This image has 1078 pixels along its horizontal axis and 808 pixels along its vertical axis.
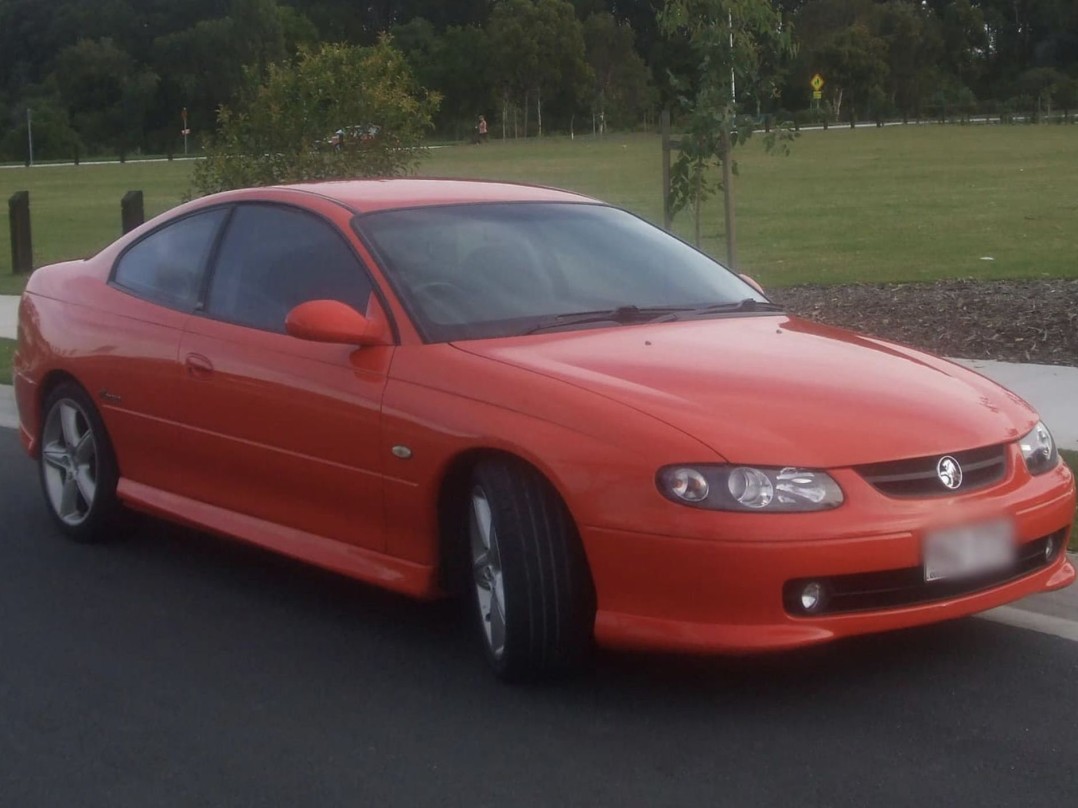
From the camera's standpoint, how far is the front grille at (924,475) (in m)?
4.37

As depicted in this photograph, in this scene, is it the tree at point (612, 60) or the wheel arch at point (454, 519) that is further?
the tree at point (612, 60)

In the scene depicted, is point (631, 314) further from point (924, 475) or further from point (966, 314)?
point (966, 314)

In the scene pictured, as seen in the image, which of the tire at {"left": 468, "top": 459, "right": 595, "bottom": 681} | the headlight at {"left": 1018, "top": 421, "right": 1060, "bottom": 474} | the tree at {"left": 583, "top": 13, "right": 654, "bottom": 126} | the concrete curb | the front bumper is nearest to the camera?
the front bumper

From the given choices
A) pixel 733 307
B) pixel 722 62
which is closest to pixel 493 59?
pixel 722 62

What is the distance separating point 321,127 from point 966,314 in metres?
6.11

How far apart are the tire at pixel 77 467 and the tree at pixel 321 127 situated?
25.7ft

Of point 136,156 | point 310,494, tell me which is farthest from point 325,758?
point 136,156

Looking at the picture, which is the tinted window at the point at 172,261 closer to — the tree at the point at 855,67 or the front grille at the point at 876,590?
the front grille at the point at 876,590

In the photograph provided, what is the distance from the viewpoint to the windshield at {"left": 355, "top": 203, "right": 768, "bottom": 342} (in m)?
5.36

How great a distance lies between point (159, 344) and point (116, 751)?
2.07 meters

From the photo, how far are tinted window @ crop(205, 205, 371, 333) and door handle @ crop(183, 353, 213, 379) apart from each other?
0.18 metres

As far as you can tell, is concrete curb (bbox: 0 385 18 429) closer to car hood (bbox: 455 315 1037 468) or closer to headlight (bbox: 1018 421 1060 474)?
car hood (bbox: 455 315 1037 468)

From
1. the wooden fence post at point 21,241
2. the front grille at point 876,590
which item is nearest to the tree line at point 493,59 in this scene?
the wooden fence post at point 21,241

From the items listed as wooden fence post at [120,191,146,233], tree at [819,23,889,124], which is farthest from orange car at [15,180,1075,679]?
tree at [819,23,889,124]
